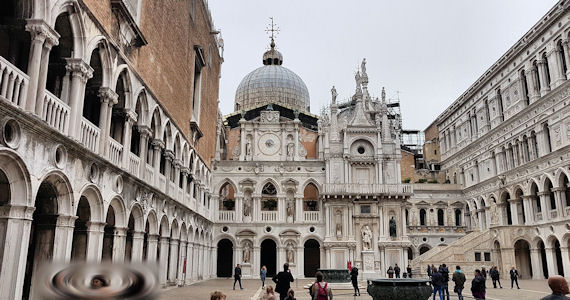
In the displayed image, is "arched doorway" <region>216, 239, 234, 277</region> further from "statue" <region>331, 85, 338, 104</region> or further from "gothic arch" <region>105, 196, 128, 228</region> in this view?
"gothic arch" <region>105, 196, 128, 228</region>

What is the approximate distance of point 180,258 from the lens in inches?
979

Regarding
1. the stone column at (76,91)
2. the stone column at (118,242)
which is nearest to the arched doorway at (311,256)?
the stone column at (118,242)

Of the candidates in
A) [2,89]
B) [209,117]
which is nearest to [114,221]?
[2,89]

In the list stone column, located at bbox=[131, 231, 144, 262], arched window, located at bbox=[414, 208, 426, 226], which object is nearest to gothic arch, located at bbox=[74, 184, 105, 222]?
stone column, located at bbox=[131, 231, 144, 262]

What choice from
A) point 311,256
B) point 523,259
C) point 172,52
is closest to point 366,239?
point 311,256

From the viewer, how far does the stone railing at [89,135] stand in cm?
1288

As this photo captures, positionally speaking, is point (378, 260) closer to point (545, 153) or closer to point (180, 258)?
point (545, 153)

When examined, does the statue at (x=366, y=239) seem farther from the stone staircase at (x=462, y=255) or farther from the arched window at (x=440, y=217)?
the arched window at (x=440, y=217)

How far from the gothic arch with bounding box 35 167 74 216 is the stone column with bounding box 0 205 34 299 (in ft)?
5.23

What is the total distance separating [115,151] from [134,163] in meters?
1.99

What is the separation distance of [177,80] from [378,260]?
2010 centimetres

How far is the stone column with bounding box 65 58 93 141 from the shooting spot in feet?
39.5

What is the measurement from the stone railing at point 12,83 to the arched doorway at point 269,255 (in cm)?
2886

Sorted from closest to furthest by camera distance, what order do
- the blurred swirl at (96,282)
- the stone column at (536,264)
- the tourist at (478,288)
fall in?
1. the blurred swirl at (96,282)
2. the tourist at (478,288)
3. the stone column at (536,264)
